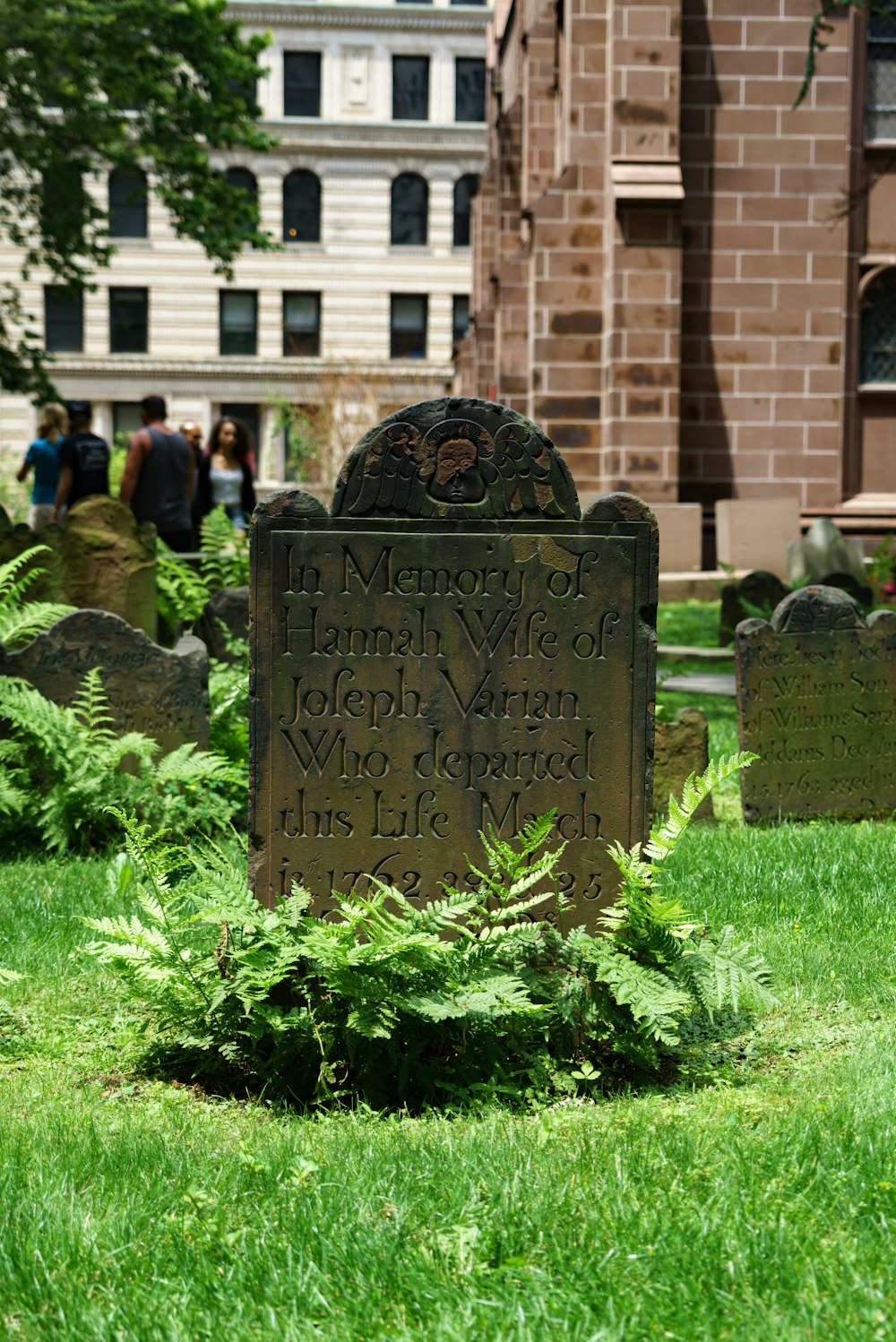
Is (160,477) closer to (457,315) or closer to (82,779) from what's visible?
(82,779)

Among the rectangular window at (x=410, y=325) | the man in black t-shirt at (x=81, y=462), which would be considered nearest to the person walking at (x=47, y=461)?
the man in black t-shirt at (x=81, y=462)

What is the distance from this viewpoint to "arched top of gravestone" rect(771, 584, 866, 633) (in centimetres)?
781

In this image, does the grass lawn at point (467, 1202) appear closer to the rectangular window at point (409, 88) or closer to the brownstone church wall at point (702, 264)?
the brownstone church wall at point (702, 264)

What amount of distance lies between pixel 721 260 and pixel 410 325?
103 ft

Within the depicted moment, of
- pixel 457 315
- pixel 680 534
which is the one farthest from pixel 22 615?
pixel 457 315

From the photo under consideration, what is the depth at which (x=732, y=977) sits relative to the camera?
451 cm

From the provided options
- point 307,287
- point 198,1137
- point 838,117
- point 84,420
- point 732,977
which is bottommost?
point 198,1137

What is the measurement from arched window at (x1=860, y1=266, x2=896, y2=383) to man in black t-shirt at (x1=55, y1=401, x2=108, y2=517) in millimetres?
10991

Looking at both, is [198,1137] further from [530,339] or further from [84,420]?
[530,339]

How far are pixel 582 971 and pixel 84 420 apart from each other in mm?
10689

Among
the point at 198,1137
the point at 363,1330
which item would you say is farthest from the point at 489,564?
the point at 363,1330

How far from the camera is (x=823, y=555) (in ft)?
54.5

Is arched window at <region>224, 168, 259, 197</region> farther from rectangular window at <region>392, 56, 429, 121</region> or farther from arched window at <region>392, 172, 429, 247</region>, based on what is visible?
rectangular window at <region>392, 56, 429, 121</region>

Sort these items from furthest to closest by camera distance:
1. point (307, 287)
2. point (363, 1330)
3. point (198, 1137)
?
point (307, 287)
point (198, 1137)
point (363, 1330)
